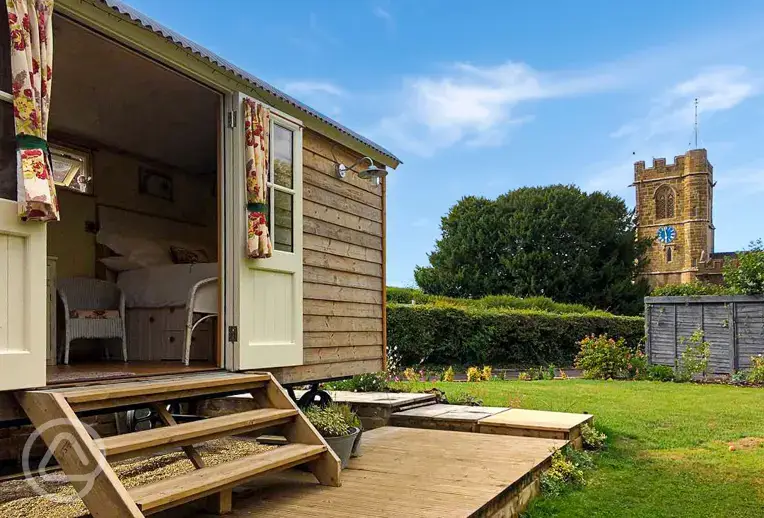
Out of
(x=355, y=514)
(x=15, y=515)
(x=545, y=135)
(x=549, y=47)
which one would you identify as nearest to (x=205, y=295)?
(x=15, y=515)

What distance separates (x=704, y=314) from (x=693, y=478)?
7.47m

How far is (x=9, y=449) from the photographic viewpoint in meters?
4.80

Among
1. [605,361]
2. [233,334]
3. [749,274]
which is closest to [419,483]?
[233,334]

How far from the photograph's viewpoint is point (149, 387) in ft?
9.99

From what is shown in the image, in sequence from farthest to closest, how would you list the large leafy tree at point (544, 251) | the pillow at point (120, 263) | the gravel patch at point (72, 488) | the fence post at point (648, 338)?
the large leafy tree at point (544, 251) → the fence post at point (648, 338) → the pillow at point (120, 263) → the gravel patch at point (72, 488)

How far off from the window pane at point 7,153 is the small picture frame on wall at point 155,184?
3.64 m

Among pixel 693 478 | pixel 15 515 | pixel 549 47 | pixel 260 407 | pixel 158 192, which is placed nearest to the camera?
pixel 15 515

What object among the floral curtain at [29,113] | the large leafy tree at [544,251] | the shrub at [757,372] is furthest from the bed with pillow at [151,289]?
the large leafy tree at [544,251]

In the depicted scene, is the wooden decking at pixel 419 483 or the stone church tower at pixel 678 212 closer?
the wooden decking at pixel 419 483

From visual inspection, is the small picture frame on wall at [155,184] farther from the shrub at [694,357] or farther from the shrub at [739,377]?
the shrub at [739,377]

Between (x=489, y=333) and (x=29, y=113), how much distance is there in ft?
42.6

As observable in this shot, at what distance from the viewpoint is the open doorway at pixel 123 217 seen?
4.62 metres

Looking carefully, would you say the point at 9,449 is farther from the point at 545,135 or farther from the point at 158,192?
the point at 545,135

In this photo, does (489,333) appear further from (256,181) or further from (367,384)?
(256,181)
